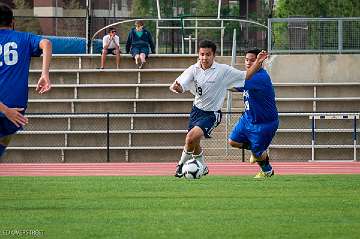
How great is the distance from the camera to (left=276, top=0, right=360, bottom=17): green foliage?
152 feet

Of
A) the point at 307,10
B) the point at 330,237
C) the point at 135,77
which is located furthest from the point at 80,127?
the point at 330,237

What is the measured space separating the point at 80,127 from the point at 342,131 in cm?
723

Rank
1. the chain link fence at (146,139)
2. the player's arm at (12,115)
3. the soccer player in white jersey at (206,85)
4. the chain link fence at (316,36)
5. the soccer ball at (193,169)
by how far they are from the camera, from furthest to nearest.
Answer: the chain link fence at (316,36)
the chain link fence at (146,139)
the soccer ball at (193,169)
the soccer player in white jersey at (206,85)
the player's arm at (12,115)

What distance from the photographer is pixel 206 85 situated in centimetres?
1867

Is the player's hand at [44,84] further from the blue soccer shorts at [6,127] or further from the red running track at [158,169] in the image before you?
the red running track at [158,169]

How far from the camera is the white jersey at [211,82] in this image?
18.7 metres

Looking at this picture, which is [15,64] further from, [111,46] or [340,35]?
[111,46]

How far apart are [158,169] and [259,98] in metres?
6.67

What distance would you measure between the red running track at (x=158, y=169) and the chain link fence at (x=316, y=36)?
200 inches

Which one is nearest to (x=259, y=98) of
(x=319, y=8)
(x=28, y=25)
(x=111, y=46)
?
(x=111, y=46)

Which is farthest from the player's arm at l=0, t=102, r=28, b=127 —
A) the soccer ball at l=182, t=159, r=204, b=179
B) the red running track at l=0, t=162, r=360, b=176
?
the red running track at l=0, t=162, r=360, b=176

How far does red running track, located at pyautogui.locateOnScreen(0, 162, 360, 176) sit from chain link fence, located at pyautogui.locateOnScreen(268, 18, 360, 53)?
508cm

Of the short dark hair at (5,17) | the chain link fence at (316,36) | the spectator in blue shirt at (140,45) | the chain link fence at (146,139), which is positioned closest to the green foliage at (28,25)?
the spectator in blue shirt at (140,45)

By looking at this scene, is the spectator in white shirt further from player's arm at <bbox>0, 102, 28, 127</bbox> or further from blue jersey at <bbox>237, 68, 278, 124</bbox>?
player's arm at <bbox>0, 102, 28, 127</bbox>
